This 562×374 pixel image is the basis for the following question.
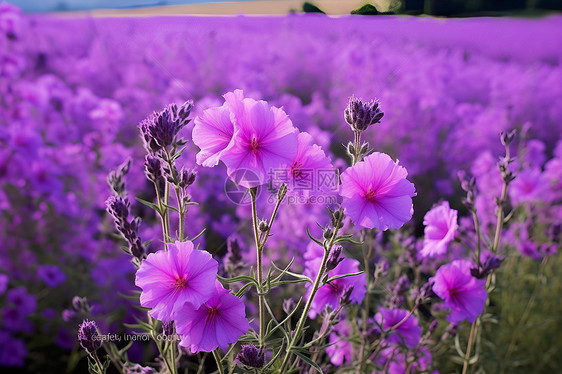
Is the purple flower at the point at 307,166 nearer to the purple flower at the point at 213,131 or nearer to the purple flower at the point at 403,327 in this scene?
the purple flower at the point at 213,131

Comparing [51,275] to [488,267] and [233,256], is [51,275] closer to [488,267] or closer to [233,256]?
[233,256]

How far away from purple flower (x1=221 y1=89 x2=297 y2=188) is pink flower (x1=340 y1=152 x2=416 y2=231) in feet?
0.28

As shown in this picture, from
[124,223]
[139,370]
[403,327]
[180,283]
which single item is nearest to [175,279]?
[180,283]

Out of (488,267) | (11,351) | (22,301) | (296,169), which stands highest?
(296,169)

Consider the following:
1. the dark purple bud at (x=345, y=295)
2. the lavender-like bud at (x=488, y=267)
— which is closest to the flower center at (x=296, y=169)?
the dark purple bud at (x=345, y=295)

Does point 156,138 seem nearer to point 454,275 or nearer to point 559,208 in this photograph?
point 454,275

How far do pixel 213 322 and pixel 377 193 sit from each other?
0.87 ft

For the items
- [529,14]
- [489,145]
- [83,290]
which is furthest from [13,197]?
[489,145]

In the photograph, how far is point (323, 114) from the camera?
94.3 inches

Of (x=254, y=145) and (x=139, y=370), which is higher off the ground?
(x=254, y=145)

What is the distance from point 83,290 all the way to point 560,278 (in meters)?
1.79

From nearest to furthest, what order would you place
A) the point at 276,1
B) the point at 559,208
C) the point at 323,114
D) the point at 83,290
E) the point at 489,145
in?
the point at 276,1
the point at 83,290
the point at 559,208
the point at 323,114
the point at 489,145

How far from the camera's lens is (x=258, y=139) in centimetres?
58

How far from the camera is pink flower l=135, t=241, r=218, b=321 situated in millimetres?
560
